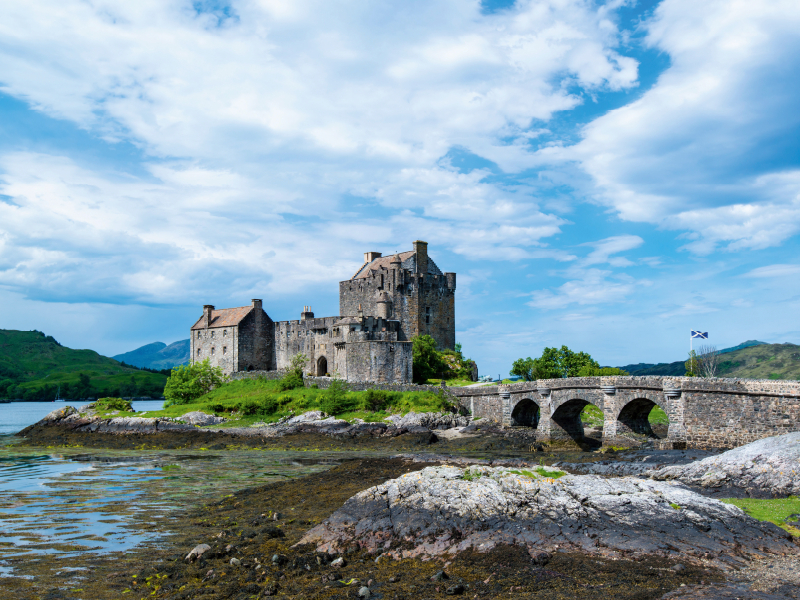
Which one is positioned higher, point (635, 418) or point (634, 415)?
point (634, 415)

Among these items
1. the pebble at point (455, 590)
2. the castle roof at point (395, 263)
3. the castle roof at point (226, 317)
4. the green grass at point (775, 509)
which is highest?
the castle roof at point (395, 263)

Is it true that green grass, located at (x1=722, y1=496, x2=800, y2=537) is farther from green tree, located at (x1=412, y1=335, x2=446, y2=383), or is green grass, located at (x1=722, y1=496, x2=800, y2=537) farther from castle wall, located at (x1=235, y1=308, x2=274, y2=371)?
castle wall, located at (x1=235, y1=308, x2=274, y2=371)

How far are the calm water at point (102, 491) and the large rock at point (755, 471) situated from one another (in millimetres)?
16695

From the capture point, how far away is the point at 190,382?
64938mm

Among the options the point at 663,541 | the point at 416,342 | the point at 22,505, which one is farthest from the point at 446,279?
the point at 663,541

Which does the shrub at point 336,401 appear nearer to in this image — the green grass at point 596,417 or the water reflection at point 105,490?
the water reflection at point 105,490

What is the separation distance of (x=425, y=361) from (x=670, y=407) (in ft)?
106

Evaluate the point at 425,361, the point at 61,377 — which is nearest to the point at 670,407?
the point at 425,361

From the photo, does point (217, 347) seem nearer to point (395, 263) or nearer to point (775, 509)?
point (395, 263)

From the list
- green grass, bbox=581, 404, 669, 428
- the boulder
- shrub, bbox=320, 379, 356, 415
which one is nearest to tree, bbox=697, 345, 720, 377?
green grass, bbox=581, 404, 669, 428

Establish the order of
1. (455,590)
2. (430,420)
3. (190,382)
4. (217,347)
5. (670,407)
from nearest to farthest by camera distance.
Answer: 1. (455,590)
2. (670,407)
3. (430,420)
4. (190,382)
5. (217,347)

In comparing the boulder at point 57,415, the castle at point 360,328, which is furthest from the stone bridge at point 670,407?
the boulder at point 57,415

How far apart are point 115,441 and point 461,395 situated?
28299mm

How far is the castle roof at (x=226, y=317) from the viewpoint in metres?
72.5
